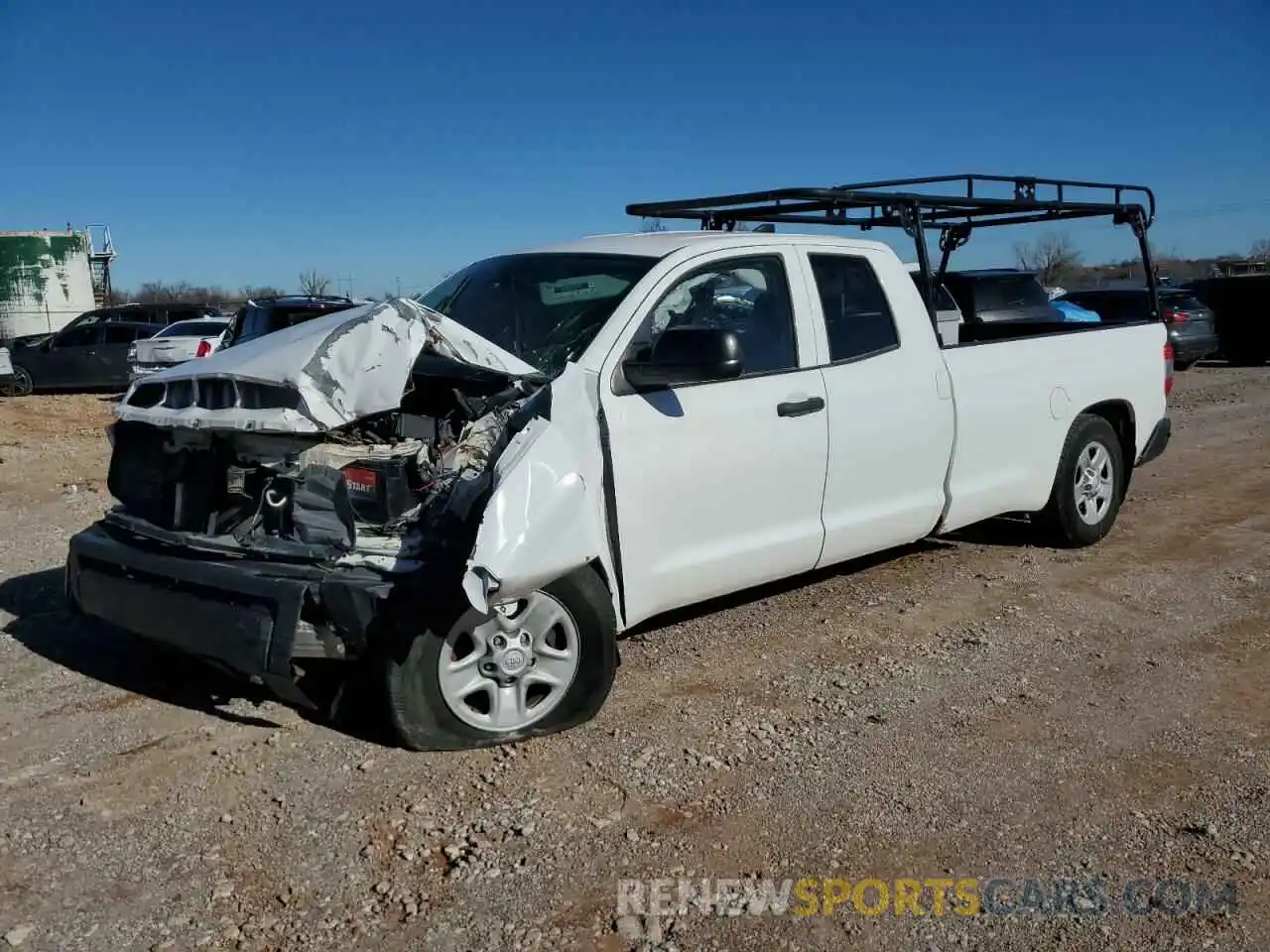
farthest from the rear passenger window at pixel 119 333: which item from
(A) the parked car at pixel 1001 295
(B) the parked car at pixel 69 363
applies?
(A) the parked car at pixel 1001 295

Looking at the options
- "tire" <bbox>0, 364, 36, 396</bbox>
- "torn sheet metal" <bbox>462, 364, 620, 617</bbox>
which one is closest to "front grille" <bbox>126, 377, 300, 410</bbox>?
"torn sheet metal" <bbox>462, 364, 620, 617</bbox>

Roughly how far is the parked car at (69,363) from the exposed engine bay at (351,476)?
18.2 meters

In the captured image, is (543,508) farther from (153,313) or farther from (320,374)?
(153,313)

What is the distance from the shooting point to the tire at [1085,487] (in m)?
6.59

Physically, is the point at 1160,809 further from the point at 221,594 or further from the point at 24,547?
the point at 24,547

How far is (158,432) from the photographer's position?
4332mm

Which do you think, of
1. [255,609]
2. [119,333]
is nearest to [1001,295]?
[255,609]

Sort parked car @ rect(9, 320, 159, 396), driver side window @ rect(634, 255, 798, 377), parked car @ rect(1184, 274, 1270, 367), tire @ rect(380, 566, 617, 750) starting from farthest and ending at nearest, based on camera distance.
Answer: parked car @ rect(1184, 274, 1270, 367) < parked car @ rect(9, 320, 159, 396) < driver side window @ rect(634, 255, 798, 377) < tire @ rect(380, 566, 617, 750)

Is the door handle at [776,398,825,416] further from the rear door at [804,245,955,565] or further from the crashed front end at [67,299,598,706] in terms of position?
the crashed front end at [67,299,598,706]

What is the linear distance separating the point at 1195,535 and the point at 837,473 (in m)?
3.53

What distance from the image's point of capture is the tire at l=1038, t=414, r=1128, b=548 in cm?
659

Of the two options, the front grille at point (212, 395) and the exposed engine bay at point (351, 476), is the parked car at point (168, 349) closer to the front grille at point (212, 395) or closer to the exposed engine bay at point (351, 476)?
the front grille at point (212, 395)

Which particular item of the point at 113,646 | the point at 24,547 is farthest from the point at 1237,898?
the point at 24,547

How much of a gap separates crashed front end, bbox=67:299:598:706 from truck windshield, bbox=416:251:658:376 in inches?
13.3
